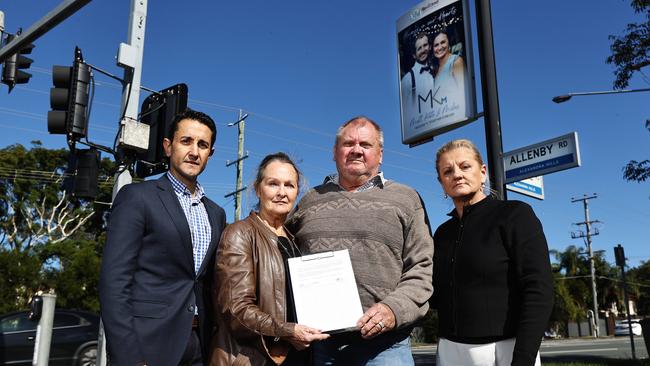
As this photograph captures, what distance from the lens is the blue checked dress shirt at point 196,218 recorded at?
2.76m

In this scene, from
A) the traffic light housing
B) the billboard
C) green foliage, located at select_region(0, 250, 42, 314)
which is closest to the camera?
the billboard

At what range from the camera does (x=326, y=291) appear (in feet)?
8.36

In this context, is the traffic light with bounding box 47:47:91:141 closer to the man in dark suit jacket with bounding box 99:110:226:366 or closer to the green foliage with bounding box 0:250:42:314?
the man in dark suit jacket with bounding box 99:110:226:366

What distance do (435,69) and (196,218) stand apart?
4.48 m

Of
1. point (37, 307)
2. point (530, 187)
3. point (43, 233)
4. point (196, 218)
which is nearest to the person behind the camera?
point (196, 218)

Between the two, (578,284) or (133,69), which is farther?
(578,284)

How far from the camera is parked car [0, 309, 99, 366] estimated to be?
33.3 ft

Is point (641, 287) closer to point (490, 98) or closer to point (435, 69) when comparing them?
point (435, 69)

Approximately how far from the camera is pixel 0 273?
27.0m

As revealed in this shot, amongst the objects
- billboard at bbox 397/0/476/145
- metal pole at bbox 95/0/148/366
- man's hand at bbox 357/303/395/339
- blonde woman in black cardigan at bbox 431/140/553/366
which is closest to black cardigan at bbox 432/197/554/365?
blonde woman in black cardigan at bbox 431/140/553/366

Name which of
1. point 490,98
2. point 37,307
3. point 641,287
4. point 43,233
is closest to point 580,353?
point 490,98

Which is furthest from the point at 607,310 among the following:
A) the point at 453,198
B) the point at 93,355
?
the point at 453,198

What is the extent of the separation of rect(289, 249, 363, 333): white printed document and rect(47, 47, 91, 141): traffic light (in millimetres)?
5436

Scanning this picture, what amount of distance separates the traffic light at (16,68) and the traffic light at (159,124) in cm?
373
